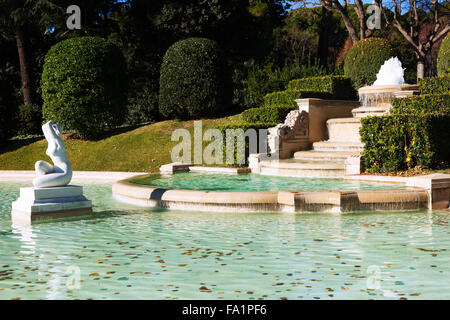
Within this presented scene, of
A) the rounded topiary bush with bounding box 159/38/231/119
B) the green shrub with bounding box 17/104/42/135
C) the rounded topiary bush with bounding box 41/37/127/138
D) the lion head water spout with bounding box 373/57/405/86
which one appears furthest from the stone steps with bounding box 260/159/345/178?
the green shrub with bounding box 17/104/42/135

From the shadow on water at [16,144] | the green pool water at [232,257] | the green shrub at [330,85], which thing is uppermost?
the green shrub at [330,85]

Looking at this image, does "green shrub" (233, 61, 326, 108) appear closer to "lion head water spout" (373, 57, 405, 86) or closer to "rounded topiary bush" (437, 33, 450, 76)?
"lion head water spout" (373, 57, 405, 86)

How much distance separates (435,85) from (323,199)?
30.8ft

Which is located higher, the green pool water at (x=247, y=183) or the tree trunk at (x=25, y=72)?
the tree trunk at (x=25, y=72)

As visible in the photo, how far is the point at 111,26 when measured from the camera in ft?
95.5

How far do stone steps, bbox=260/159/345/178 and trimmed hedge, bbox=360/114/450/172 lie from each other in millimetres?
891

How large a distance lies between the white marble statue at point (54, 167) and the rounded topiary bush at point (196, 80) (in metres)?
12.4

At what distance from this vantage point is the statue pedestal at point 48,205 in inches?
336

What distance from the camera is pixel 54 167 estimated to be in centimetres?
889

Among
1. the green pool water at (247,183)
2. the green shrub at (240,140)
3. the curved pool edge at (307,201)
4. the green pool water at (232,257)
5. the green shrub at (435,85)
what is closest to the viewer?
the green pool water at (232,257)

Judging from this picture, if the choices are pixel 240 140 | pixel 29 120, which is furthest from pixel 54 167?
pixel 29 120

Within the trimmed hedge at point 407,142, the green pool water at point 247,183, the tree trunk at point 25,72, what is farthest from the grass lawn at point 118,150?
the trimmed hedge at point 407,142

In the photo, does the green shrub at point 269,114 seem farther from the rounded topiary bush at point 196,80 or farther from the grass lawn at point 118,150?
the rounded topiary bush at point 196,80
